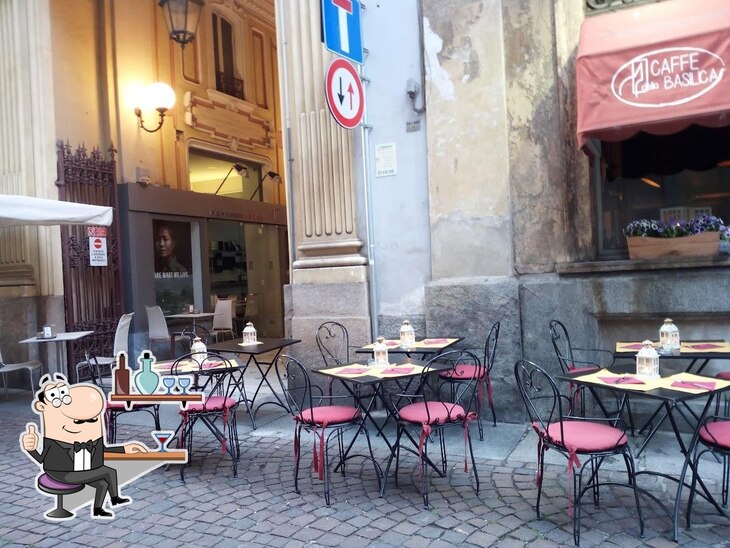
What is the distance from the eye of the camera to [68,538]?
364 cm

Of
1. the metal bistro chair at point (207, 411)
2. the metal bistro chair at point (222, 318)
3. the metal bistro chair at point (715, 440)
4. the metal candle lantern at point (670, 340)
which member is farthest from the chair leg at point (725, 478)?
the metal bistro chair at point (222, 318)

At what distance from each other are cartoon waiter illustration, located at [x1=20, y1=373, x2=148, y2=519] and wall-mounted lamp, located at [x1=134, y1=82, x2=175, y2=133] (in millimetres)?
7898

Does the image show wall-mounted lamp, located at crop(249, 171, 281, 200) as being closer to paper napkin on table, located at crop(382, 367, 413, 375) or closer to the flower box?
the flower box

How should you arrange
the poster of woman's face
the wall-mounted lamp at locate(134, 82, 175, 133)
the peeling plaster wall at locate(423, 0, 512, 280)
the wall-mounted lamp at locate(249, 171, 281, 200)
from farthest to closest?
the wall-mounted lamp at locate(249, 171, 281, 200) < the poster of woman's face < the wall-mounted lamp at locate(134, 82, 175, 133) < the peeling plaster wall at locate(423, 0, 512, 280)

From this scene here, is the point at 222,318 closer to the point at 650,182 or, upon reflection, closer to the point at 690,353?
the point at 650,182

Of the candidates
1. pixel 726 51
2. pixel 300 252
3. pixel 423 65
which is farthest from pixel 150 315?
pixel 726 51

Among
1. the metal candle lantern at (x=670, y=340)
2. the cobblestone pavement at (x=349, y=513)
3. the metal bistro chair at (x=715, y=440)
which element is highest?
the metal candle lantern at (x=670, y=340)

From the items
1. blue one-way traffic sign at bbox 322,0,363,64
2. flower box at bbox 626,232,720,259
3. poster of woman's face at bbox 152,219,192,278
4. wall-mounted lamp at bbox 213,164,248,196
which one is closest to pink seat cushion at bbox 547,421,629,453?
flower box at bbox 626,232,720,259

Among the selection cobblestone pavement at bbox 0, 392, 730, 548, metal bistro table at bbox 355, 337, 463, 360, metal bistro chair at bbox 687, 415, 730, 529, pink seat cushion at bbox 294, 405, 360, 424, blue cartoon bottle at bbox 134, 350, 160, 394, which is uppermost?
blue cartoon bottle at bbox 134, 350, 160, 394

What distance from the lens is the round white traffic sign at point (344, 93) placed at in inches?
217

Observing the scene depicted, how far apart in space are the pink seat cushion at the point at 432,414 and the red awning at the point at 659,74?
7.99 feet

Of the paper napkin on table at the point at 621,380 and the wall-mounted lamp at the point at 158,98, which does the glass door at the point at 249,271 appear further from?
the paper napkin on table at the point at 621,380

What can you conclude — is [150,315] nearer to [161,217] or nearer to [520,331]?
[161,217]

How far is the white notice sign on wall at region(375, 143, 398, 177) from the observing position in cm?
614
